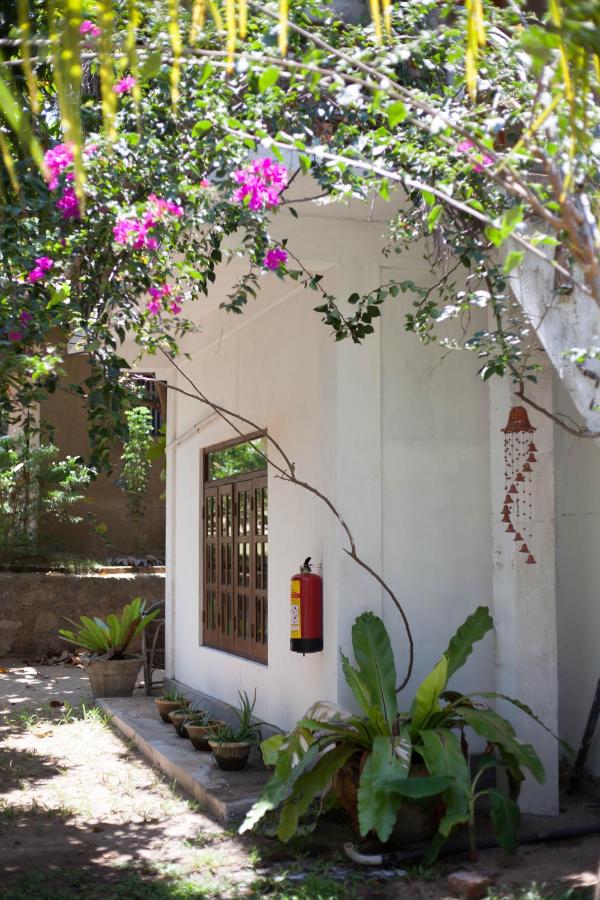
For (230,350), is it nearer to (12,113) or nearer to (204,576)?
(204,576)

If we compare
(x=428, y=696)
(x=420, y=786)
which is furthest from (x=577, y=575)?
(x=420, y=786)

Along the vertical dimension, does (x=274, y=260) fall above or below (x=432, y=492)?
above

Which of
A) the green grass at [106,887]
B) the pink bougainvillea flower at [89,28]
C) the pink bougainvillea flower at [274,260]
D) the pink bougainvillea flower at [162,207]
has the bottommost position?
the green grass at [106,887]

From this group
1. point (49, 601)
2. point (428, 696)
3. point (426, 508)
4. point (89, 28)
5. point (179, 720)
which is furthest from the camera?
point (49, 601)

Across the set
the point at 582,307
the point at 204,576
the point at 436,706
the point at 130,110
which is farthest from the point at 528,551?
the point at 204,576

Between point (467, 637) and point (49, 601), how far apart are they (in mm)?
9279

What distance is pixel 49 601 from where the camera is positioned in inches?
553

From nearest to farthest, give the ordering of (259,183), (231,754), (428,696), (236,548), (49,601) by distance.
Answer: (259,183) → (428,696) → (231,754) → (236,548) → (49,601)

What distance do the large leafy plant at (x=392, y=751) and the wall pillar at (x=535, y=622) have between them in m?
0.24

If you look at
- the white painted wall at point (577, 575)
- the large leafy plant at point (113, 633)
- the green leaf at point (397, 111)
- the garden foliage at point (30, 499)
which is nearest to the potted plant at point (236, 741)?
the white painted wall at point (577, 575)

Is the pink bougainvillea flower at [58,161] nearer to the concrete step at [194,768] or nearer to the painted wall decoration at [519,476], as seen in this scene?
the painted wall decoration at [519,476]

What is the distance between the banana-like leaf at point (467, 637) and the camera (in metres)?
5.85

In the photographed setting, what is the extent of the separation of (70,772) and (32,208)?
4.43 m

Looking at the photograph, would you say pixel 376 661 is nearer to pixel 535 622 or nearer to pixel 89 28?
pixel 535 622
